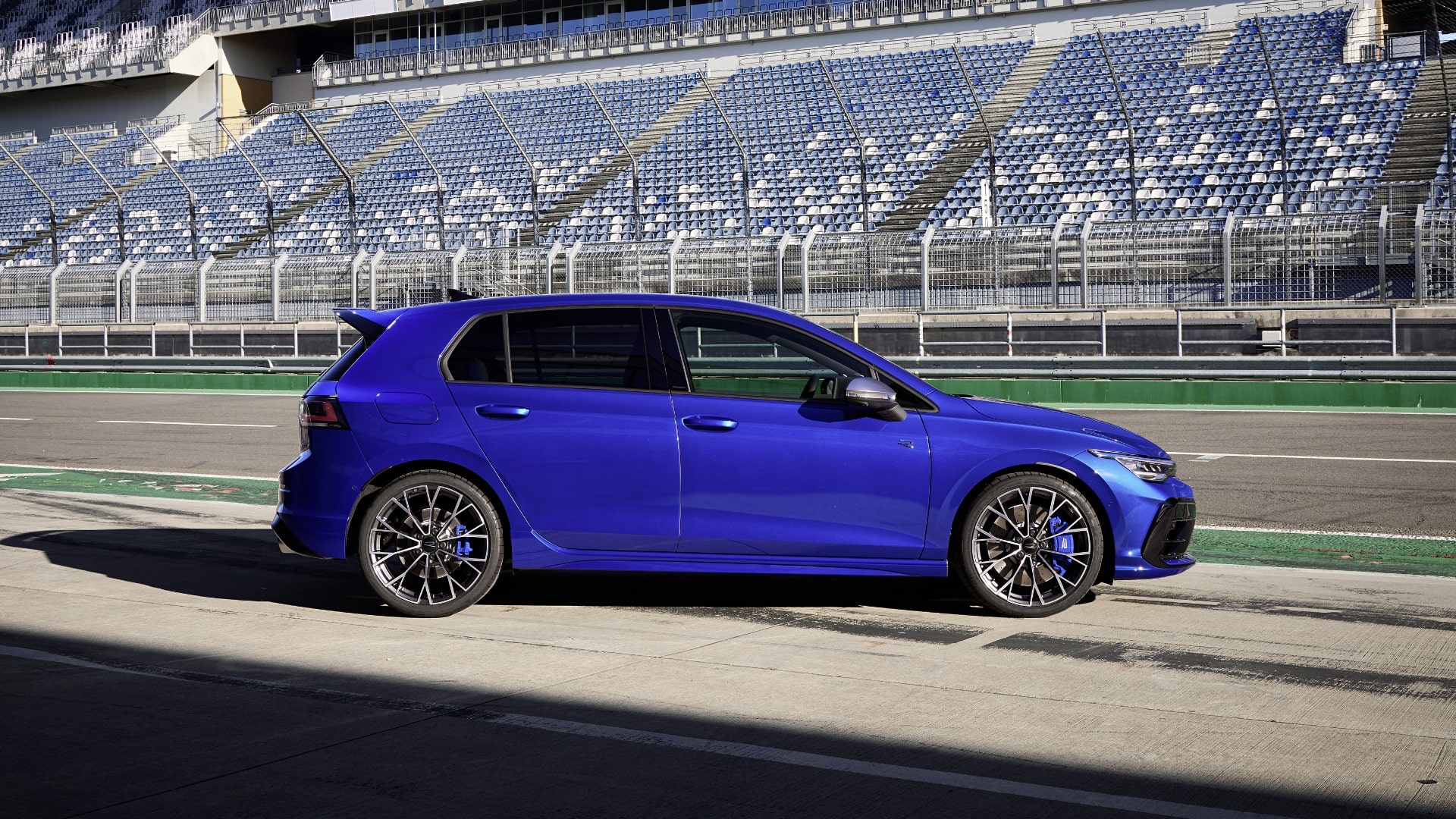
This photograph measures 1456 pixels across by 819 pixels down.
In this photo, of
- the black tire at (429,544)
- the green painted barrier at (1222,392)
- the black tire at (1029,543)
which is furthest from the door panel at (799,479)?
the green painted barrier at (1222,392)

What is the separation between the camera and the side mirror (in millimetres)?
6504

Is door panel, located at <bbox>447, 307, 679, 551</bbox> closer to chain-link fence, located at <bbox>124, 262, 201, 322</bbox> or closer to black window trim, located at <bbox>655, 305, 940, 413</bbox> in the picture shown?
black window trim, located at <bbox>655, 305, 940, 413</bbox>

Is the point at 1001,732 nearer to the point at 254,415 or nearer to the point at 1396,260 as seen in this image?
the point at 254,415

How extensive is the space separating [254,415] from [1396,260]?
17.0 m

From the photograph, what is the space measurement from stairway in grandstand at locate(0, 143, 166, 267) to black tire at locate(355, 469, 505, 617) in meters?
41.1

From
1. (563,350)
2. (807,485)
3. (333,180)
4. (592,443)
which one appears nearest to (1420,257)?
(807,485)

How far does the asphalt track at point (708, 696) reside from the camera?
4246mm

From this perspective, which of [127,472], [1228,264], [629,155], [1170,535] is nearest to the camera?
[1170,535]

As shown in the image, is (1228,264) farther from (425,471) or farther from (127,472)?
(425,471)

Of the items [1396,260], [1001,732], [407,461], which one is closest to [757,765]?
[1001,732]

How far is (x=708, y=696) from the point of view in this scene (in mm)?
5324

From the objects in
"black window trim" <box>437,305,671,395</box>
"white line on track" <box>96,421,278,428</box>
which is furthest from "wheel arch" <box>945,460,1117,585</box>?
"white line on track" <box>96,421,278,428</box>

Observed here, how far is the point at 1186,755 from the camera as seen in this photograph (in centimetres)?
456

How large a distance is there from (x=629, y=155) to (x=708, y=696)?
30.7 meters
